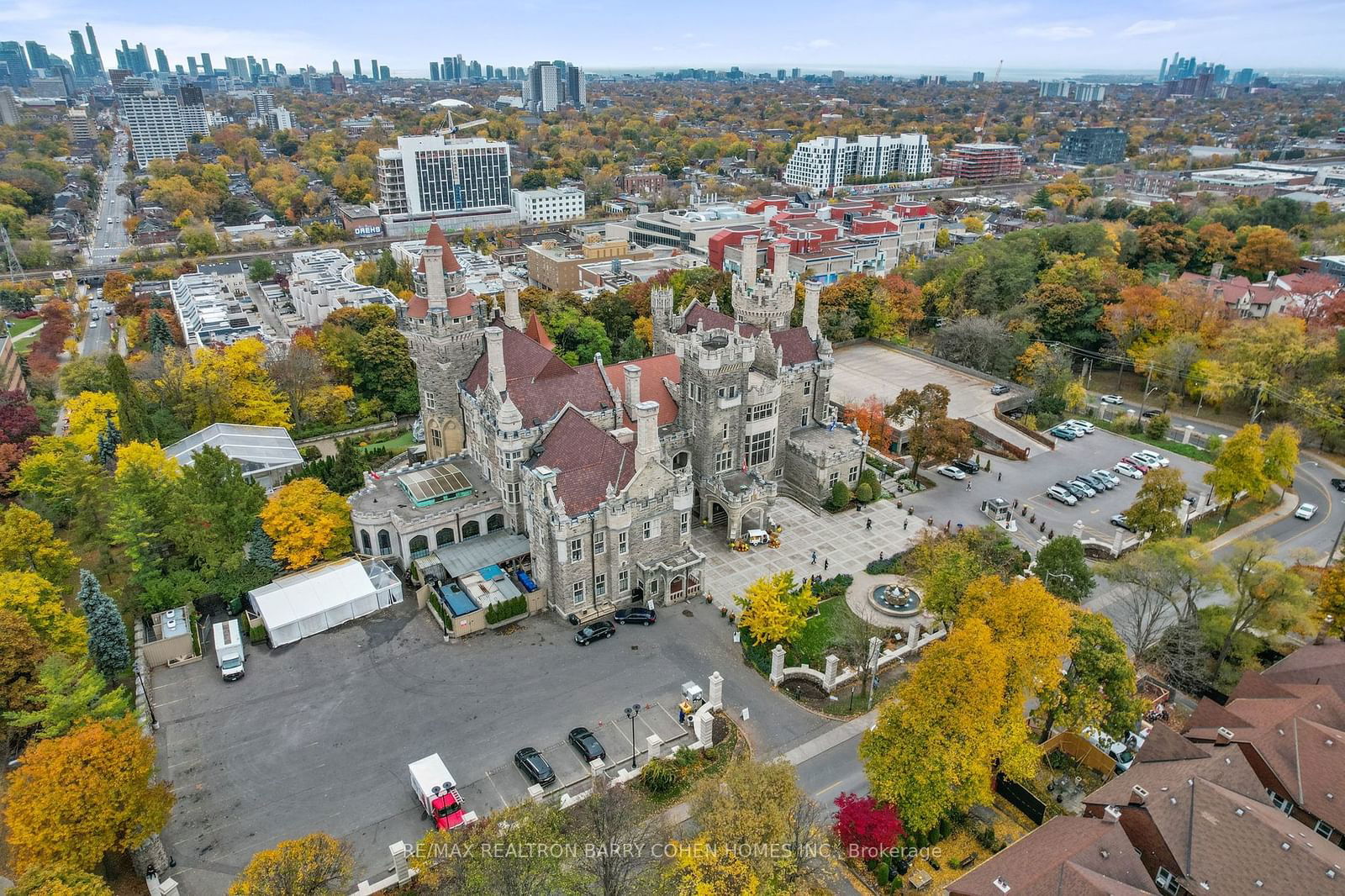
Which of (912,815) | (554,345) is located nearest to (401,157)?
(554,345)

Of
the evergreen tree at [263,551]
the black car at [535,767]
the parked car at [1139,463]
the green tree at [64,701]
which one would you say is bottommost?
the black car at [535,767]

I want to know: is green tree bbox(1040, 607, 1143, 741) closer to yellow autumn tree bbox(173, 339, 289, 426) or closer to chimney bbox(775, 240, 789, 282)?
chimney bbox(775, 240, 789, 282)

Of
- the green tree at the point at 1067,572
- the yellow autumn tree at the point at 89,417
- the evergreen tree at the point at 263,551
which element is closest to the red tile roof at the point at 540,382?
the evergreen tree at the point at 263,551

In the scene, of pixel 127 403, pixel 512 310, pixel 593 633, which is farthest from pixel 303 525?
pixel 512 310

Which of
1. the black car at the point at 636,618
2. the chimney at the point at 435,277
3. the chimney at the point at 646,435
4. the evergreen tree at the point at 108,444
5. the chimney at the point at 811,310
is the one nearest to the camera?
the chimney at the point at 646,435

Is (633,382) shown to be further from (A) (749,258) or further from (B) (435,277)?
(A) (749,258)

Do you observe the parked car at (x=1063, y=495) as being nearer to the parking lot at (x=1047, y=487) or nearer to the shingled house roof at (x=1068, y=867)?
the parking lot at (x=1047, y=487)
